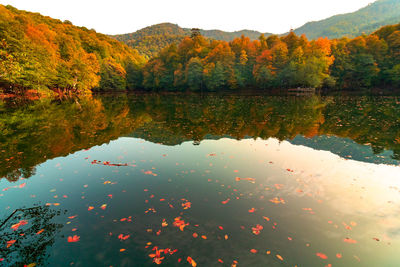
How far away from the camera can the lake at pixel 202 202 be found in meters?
5.13

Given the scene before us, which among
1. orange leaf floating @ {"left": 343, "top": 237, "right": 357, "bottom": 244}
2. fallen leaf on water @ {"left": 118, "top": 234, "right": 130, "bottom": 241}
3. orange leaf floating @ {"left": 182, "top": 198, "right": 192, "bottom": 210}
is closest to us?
orange leaf floating @ {"left": 343, "top": 237, "right": 357, "bottom": 244}

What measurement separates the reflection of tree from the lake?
32 millimetres

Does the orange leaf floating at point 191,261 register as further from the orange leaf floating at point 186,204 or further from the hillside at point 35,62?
the hillside at point 35,62

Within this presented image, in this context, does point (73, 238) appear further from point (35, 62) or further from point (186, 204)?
point (35, 62)

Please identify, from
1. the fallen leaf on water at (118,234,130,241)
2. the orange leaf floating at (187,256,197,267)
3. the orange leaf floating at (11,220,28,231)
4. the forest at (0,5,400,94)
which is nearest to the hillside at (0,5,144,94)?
the forest at (0,5,400,94)

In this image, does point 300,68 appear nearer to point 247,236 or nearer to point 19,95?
point 247,236

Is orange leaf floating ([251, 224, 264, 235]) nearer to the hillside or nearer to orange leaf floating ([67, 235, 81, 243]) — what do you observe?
orange leaf floating ([67, 235, 81, 243])

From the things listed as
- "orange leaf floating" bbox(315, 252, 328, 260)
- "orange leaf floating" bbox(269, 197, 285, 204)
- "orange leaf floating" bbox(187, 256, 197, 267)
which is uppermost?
"orange leaf floating" bbox(187, 256, 197, 267)

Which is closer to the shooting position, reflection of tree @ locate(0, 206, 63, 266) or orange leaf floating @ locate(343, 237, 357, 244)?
reflection of tree @ locate(0, 206, 63, 266)

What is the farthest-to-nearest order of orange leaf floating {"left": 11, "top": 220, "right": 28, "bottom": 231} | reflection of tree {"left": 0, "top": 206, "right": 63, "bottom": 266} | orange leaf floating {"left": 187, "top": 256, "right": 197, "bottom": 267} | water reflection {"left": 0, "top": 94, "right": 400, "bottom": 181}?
water reflection {"left": 0, "top": 94, "right": 400, "bottom": 181}
orange leaf floating {"left": 11, "top": 220, "right": 28, "bottom": 231}
reflection of tree {"left": 0, "top": 206, "right": 63, "bottom": 266}
orange leaf floating {"left": 187, "top": 256, "right": 197, "bottom": 267}

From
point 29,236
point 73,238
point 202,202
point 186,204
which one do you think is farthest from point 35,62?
point 202,202

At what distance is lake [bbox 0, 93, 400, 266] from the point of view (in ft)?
16.8

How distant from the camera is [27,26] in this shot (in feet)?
167

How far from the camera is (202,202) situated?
735 centimetres
